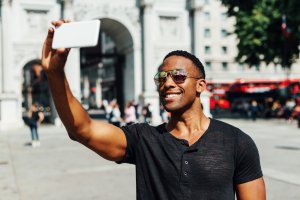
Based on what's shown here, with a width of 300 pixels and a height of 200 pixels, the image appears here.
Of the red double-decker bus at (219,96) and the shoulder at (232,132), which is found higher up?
the shoulder at (232,132)

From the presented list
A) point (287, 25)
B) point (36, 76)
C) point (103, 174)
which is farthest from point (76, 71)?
point (36, 76)

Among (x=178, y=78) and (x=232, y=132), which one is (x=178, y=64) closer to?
(x=178, y=78)

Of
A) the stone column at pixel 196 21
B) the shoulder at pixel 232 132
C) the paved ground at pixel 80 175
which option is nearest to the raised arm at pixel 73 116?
the shoulder at pixel 232 132

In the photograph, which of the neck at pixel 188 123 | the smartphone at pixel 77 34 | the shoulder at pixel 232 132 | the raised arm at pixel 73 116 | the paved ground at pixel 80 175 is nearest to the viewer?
the smartphone at pixel 77 34

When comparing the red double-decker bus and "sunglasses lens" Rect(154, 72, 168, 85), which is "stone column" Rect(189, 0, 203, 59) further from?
"sunglasses lens" Rect(154, 72, 168, 85)

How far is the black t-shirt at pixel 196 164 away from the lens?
223 centimetres

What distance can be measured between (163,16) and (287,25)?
9.30m

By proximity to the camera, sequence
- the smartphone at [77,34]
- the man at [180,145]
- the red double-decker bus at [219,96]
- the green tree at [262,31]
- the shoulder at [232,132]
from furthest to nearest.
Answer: the red double-decker bus at [219,96]
the green tree at [262,31]
the shoulder at [232,132]
the man at [180,145]
the smartphone at [77,34]

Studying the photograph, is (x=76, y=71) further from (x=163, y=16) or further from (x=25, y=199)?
→ (x=25, y=199)

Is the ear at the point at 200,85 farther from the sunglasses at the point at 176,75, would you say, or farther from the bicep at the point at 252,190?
the bicep at the point at 252,190

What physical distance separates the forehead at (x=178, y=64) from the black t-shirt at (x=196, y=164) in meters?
0.35

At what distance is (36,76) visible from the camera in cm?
8125

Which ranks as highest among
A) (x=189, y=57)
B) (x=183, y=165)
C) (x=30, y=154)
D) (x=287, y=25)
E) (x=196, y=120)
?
(x=287, y=25)

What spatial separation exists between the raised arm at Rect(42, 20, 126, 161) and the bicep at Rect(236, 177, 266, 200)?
713mm
